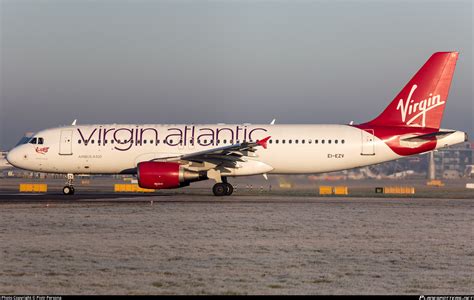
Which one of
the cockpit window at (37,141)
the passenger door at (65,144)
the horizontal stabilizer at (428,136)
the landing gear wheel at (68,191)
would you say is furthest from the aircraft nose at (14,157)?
the horizontal stabilizer at (428,136)

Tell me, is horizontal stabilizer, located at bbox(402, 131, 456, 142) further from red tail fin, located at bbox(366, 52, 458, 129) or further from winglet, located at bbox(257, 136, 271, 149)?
winglet, located at bbox(257, 136, 271, 149)

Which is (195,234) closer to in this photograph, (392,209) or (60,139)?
(392,209)

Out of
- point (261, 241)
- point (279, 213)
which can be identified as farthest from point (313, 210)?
point (261, 241)

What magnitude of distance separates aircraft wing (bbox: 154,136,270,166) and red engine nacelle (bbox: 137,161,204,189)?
3.95 ft

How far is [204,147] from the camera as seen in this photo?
39.3m

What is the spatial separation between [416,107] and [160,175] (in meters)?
14.0

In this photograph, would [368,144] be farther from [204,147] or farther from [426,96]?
[204,147]

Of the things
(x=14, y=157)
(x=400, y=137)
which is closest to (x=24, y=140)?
(x=14, y=157)

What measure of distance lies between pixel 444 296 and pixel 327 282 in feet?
7.22

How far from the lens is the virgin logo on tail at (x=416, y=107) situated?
39.1 metres

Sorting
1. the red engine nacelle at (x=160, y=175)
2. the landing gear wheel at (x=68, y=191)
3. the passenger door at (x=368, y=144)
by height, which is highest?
the passenger door at (x=368, y=144)

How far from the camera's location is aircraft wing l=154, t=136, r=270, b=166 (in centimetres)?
3653

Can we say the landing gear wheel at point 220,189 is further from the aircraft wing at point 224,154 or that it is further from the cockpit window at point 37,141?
the cockpit window at point 37,141

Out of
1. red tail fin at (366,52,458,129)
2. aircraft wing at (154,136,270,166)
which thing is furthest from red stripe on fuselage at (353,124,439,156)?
aircraft wing at (154,136,270,166)
